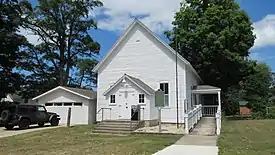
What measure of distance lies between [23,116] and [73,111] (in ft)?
16.9

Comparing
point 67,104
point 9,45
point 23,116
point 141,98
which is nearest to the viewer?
point 141,98

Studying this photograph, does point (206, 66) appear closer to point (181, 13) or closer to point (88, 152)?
point (181, 13)

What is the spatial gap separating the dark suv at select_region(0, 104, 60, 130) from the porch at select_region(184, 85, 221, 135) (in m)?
12.2

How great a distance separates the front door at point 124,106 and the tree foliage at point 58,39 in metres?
20.3

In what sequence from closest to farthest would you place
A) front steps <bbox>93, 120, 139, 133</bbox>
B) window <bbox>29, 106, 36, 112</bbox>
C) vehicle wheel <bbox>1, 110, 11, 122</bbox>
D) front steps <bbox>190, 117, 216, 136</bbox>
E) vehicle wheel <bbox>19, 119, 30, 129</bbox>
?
front steps <bbox>190, 117, 216, 136</bbox> → front steps <bbox>93, 120, 139, 133</bbox> → vehicle wheel <bbox>1, 110, 11, 122</bbox> → vehicle wheel <bbox>19, 119, 30, 129</bbox> → window <bbox>29, 106, 36, 112</bbox>

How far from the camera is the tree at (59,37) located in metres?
40.3

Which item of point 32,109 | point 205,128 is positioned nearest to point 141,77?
point 205,128

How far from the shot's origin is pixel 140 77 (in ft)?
77.7

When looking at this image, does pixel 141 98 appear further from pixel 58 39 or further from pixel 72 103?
pixel 58 39

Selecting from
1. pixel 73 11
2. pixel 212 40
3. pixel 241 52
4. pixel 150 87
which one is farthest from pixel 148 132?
pixel 73 11

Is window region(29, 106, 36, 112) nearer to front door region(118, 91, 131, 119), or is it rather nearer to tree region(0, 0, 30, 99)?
front door region(118, 91, 131, 119)

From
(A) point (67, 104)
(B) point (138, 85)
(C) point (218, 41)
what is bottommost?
(A) point (67, 104)

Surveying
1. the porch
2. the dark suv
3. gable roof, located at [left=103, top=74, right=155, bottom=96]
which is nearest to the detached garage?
the dark suv

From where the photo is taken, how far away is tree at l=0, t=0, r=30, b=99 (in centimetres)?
3123
